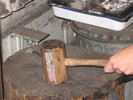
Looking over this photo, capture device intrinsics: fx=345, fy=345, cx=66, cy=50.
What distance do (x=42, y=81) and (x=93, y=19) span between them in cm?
62

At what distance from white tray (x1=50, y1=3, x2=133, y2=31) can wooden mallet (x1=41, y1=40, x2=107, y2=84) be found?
521 millimetres

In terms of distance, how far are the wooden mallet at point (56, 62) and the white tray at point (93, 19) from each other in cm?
52

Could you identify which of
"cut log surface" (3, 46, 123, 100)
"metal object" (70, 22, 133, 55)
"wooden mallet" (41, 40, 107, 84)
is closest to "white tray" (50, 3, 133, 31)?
"metal object" (70, 22, 133, 55)

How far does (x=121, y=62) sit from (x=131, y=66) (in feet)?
0.14

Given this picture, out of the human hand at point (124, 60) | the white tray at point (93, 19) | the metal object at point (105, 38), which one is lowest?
the metal object at point (105, 38)

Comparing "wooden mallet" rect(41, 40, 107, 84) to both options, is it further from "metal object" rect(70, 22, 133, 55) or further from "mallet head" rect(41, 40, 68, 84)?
"metal object" rect(70, 22, 133, 55)

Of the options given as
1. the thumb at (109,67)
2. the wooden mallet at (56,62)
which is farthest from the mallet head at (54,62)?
the thumb at (109,67)

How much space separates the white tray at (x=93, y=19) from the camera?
1.84m

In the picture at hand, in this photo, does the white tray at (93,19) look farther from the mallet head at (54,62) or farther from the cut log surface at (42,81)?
the mallet head at (54,62)

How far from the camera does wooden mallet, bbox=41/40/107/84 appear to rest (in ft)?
4.37

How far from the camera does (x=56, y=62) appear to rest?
1342 mm

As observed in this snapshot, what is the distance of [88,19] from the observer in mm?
1917

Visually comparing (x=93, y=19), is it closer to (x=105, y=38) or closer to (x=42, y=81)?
(x=105, y=38)

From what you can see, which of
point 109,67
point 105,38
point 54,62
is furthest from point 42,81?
point 105,38
